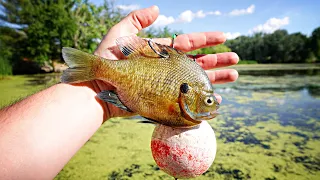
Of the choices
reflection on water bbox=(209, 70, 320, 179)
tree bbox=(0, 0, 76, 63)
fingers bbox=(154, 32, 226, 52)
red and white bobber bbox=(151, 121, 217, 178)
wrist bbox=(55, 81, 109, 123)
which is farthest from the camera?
tree bbox=(0, 0, 76, 63)

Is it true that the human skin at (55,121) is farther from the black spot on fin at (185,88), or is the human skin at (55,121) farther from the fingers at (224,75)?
the black spot on fin at (185,88)

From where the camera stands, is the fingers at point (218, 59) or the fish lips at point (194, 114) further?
the fingers at point (218, 59)

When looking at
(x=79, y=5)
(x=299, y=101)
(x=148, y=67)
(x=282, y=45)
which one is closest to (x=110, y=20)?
(x=79, y=5)

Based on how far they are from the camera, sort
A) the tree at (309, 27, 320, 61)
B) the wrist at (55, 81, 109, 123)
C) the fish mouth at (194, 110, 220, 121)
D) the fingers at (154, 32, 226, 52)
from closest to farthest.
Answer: the fish mouth at (194, 110, 220, 121) → the wrist at (55, 81, 109, 123) → the fingers at (154, 32, 226, 52) → the tree at (309, 27, 320, 61)

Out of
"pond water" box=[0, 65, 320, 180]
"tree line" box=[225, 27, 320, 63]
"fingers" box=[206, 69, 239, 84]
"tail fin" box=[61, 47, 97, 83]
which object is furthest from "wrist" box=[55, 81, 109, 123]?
"tree line" box=[225, 27, 320, 63]

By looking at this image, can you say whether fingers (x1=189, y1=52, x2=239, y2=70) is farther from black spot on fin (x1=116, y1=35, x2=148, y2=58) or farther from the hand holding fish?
black spot on fin (x1=116, y1=35, x2=148, y2=58)

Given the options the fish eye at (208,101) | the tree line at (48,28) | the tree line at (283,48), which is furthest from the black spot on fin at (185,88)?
the tree line at (283,48)
